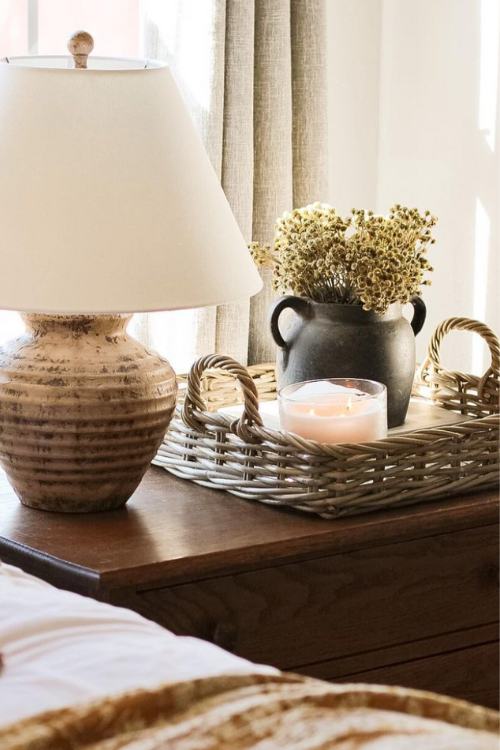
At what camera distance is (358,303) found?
1511 mm

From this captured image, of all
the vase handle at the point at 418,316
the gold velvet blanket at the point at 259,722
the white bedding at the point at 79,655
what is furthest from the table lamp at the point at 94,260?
the gold velvet blanket at the point at 259,722

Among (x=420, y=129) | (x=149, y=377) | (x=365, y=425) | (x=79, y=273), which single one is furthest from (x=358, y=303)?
(x=420, y=129)

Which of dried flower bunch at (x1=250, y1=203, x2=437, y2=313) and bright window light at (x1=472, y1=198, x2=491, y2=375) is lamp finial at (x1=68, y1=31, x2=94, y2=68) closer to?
dried flower bunch at (x1=250, y1=203, x2=437, y2=313)

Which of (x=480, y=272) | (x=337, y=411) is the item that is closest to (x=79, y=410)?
(x=337, y=411)

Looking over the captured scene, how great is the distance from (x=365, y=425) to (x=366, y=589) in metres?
0.18

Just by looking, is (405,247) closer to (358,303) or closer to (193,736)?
(358,303)

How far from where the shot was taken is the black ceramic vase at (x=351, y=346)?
59.2 inches

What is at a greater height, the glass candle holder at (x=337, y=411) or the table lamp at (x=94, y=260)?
the table lamp at (x=94, y=260)

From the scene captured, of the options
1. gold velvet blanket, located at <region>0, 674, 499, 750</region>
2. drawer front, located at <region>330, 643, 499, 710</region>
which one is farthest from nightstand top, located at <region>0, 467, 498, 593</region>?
gold velvet blanket, located at <region>0, 674, 499, 750</region>

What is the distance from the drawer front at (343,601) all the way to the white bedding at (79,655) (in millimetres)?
493

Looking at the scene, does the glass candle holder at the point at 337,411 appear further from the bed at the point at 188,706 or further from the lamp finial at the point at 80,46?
the bed at the point at 188,706

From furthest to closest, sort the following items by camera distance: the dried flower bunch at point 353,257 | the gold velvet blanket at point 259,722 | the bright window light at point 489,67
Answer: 1. the bright window light at point 489,67
2. the dried flower bunch at point 353,257
3. the gold velvet blanket at point 259,722

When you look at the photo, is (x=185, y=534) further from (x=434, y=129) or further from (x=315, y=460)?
(x=434, y=129)

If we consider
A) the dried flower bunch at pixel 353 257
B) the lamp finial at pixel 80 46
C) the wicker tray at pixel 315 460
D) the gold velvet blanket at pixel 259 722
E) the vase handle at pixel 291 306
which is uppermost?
the lamp finial at pixel 80 46
